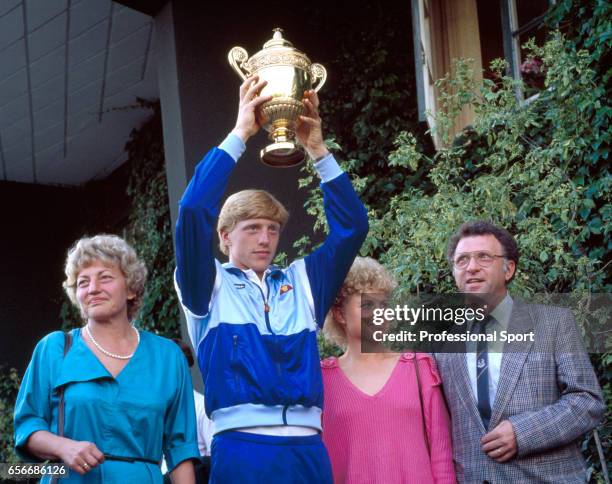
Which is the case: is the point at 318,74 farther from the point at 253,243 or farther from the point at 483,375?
the point at 483,375

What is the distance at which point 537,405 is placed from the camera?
307 cm

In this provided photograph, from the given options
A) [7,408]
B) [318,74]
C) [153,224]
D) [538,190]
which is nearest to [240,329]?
[318,74]

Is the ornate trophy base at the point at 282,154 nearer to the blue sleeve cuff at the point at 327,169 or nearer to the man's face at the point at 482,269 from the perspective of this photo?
the blue sleeve cuff at the point at 327,169

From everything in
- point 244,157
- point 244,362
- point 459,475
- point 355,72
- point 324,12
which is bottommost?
point 459,475

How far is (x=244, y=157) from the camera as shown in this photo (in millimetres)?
6316

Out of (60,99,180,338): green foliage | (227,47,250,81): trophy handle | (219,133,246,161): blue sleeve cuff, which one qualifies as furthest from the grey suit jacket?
(60,99,180,338): green foliage

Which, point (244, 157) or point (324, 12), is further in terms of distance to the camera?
point (324, 12)

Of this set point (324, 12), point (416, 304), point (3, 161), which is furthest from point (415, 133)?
point (3, 161)

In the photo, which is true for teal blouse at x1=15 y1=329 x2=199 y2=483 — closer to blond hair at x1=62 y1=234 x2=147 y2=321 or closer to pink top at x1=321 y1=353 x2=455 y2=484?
blond hair at x1=62 y1=234 x2=147 y2=321

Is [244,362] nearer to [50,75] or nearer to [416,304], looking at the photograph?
[416,304]

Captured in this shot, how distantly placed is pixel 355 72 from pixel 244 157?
50.3 inches

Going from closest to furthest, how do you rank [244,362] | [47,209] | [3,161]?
[244,362]
[3,161]
[47,209]

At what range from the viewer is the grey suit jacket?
299cm

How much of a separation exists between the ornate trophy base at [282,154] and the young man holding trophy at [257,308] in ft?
0.33
